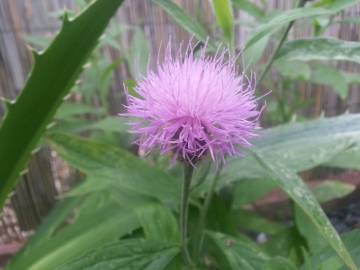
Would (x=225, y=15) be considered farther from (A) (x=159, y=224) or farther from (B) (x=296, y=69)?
(B) (x=296, y=69)

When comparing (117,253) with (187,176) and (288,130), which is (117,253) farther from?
(288,130)

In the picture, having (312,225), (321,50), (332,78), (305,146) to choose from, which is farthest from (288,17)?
(332,78)

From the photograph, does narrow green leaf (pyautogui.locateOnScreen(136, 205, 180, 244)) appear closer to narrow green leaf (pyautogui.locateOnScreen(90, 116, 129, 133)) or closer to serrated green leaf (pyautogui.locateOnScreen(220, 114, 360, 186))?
serrated green leaf (pyautogui.locateOnScreen(220, 114, 360, 186))

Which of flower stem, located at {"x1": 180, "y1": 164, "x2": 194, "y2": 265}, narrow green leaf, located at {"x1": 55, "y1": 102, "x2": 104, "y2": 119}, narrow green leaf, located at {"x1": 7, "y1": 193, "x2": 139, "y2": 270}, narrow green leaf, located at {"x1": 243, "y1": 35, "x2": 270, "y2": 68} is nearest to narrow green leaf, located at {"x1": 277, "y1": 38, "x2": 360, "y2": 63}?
narrow green leaf, located at {"x1": 243, "y1": 35, "x2": 270, "y2": 68}

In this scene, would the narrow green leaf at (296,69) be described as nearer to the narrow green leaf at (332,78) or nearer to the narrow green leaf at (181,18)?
the narrow green leaf at (332,78)

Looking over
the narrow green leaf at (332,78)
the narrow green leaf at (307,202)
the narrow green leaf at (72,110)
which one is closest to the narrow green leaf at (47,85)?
the narrow green leaf at (307,202)
